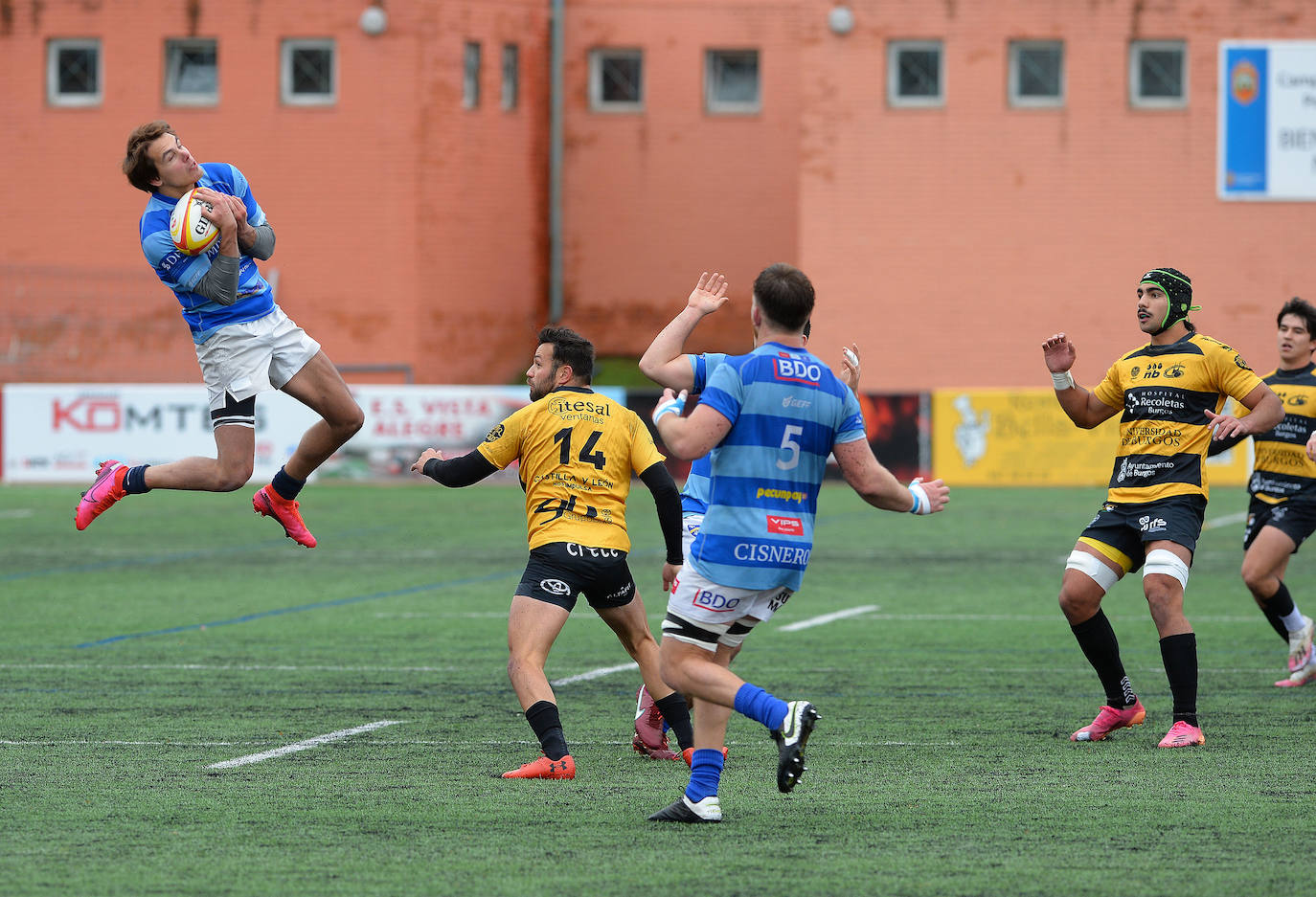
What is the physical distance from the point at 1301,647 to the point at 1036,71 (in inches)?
1009

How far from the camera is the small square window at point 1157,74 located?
111 feet

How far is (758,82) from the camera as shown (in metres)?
38.9

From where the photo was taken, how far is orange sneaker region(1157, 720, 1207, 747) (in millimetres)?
8227

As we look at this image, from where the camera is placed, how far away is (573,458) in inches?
306

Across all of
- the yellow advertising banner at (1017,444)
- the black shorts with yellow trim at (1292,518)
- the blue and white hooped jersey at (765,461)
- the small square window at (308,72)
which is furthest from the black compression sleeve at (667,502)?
the small square window at (308,72)

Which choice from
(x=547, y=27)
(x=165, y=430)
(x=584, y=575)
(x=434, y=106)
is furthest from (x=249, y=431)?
(x=547, y=27)

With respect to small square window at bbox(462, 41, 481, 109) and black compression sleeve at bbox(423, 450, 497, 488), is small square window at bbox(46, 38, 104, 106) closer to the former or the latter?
small square window at bbox(462, 41, 481, 109)

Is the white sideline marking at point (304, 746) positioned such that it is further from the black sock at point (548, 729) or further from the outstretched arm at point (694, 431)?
the outstretched arm at point (694, 431)

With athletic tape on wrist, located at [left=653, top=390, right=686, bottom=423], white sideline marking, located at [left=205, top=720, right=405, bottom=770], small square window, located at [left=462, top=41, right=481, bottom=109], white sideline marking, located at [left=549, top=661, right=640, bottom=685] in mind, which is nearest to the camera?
athletic tape on wrist, located at [left=653, top=390, right=686, bottom=423]

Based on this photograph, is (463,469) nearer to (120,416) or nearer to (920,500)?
(920,500)

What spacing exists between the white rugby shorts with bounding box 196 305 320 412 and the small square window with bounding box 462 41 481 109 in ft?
90.0

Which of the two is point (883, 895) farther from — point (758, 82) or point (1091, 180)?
point (758, 82)

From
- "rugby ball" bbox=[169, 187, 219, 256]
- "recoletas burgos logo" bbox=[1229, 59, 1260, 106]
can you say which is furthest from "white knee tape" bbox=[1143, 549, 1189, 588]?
"recoletas burgos logo" bbox=[1229, 59, 1260, 106]

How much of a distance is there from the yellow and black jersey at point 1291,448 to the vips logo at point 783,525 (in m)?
4.86
